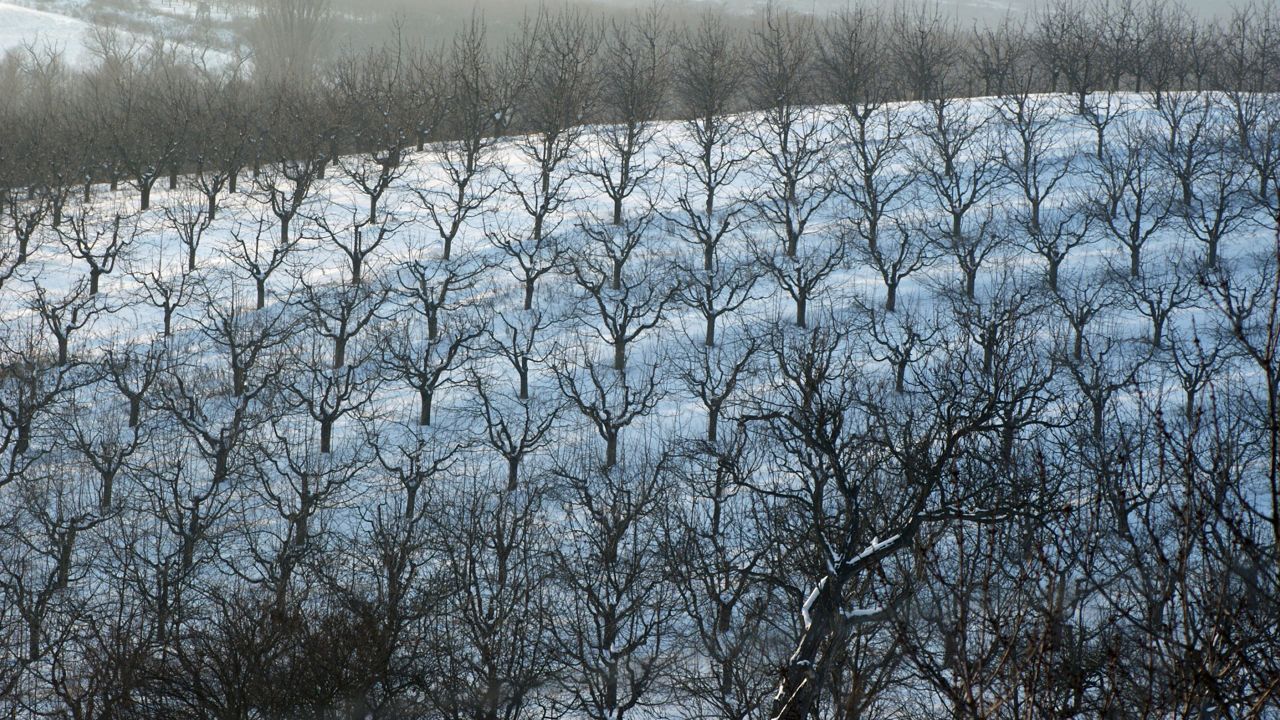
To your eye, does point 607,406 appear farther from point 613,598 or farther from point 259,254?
point 259,254

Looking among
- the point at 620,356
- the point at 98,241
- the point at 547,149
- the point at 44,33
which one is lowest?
the point at 620,356

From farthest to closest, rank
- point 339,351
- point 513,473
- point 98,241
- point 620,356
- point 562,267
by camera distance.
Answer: point 98,241, point 562,267, point 339,351, point 620,356, point 513,473

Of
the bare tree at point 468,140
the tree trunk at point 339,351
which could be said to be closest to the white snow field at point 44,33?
the bare tree at point 468,140

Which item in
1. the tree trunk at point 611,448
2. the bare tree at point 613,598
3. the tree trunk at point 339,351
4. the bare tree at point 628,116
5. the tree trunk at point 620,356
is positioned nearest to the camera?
the bare tree at point 613,598

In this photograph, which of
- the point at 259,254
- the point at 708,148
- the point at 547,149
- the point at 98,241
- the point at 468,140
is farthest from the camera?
the point at 468,140

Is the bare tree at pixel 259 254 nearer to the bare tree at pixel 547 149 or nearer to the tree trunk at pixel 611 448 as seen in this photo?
the bare tree at pixel 547 149

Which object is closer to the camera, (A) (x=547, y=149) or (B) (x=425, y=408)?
(B) (x=425, y=408)

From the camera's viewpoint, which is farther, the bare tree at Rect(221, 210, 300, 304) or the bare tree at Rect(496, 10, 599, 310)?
the bare tree at Rect(496, 10, 599, 310)

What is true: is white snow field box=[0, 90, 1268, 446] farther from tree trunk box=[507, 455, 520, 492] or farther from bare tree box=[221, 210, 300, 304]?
tree trunk box=[507, 455, 520, 492]

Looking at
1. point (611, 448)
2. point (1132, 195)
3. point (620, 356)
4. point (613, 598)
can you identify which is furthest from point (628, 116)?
point (613, 598)

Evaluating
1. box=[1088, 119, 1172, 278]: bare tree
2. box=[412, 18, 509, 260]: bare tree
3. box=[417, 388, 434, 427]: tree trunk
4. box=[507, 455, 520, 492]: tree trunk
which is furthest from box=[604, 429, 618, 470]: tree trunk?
box=[1088, 119, 1172, 278]: bare tree

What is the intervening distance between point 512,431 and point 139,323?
600 inches

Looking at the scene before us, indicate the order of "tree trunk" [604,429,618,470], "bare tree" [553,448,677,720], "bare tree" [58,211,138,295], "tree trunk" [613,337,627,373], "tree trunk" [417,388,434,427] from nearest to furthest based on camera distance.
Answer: "bare tree" [553,448,677,720] → "tree trunk" [604,429,618,470] → "tree trunk" [417,388,434,427] → "tree trunk" [613,337,627,373] → "bare tree" [58,211,138,295]

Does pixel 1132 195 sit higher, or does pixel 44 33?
pixel 44 33
